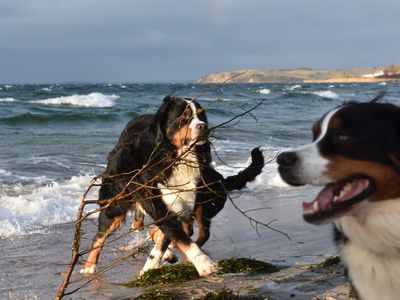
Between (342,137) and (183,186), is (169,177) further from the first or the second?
(342,137)

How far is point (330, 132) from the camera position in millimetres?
3439

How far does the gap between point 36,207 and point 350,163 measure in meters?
5.62

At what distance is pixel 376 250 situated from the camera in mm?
3428

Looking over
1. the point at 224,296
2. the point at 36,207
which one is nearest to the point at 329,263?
the point at 224,296

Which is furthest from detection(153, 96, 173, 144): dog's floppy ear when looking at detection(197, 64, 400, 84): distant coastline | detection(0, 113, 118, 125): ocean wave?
detection(197, 64, 400, 84): distant coastline

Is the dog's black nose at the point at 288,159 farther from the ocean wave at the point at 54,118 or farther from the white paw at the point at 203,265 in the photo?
the ocean wave at the point at 54,118

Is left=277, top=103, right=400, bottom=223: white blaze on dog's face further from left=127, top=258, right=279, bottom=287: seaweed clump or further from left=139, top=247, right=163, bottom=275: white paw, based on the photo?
left=139, top=247, right=163, bottom=275: white paw

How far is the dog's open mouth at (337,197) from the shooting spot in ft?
10.6

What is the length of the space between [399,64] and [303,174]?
149 m

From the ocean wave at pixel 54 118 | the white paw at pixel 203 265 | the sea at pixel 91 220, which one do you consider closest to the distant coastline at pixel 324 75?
the ocean wave at pixel 54 118

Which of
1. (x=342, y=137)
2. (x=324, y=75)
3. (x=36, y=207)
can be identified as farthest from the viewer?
(x=324, y=75)

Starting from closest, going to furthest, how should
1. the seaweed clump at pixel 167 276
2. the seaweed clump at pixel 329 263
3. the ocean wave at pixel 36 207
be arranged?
the seaweed clump at pixel 167 276
the seaweed clump at pixel 329 263
the ocean wave at pixel 36 207

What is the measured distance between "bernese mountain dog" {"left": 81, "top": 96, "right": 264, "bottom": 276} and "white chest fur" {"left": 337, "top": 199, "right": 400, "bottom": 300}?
5.92 ft

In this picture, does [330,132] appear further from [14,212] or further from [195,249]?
[14,212]
